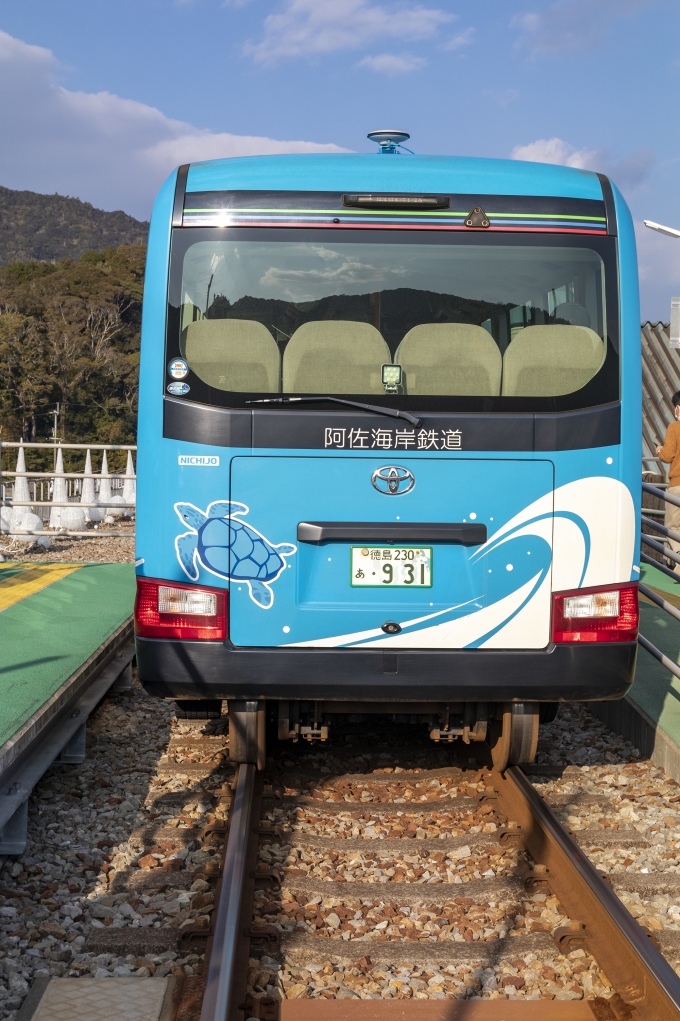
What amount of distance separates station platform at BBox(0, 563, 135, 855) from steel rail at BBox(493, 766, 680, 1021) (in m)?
2.26

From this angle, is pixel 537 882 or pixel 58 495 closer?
pixel 537 882

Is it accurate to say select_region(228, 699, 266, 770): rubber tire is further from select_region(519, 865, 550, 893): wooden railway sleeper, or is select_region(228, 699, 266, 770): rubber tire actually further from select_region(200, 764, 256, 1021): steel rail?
select_region(519, 865, 550, 893): wooden railway sleeper

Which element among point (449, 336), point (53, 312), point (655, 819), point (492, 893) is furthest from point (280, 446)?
point (53, 312)

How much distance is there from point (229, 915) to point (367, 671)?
1483mm

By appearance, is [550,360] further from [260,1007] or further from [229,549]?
[260,1007]

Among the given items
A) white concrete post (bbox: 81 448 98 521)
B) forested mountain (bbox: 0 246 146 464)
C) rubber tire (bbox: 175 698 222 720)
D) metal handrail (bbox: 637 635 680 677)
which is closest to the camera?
rubber tire (bbox: 175 698 222 720)

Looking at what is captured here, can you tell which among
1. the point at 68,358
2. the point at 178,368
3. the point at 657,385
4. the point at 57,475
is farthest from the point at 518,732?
the point at 68,358

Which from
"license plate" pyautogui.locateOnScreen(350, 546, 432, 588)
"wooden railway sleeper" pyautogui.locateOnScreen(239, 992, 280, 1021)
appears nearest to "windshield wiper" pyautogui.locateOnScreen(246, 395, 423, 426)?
"license plate" pyautogui.locateOnScreen(350, 546, 432, 588)

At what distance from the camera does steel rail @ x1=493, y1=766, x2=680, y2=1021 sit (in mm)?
3336

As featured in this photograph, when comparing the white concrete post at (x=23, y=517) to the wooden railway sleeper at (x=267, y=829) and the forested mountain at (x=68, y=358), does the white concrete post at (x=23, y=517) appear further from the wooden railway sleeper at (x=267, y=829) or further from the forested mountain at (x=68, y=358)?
the forested mountain at (x=68, y=358)

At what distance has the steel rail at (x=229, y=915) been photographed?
3223 millimetres

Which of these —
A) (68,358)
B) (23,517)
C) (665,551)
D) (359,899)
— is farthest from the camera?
(68,358)

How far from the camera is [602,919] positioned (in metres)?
3.85

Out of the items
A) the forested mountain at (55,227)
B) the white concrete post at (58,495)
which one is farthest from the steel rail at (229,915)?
the forested mountain at (55,227)
